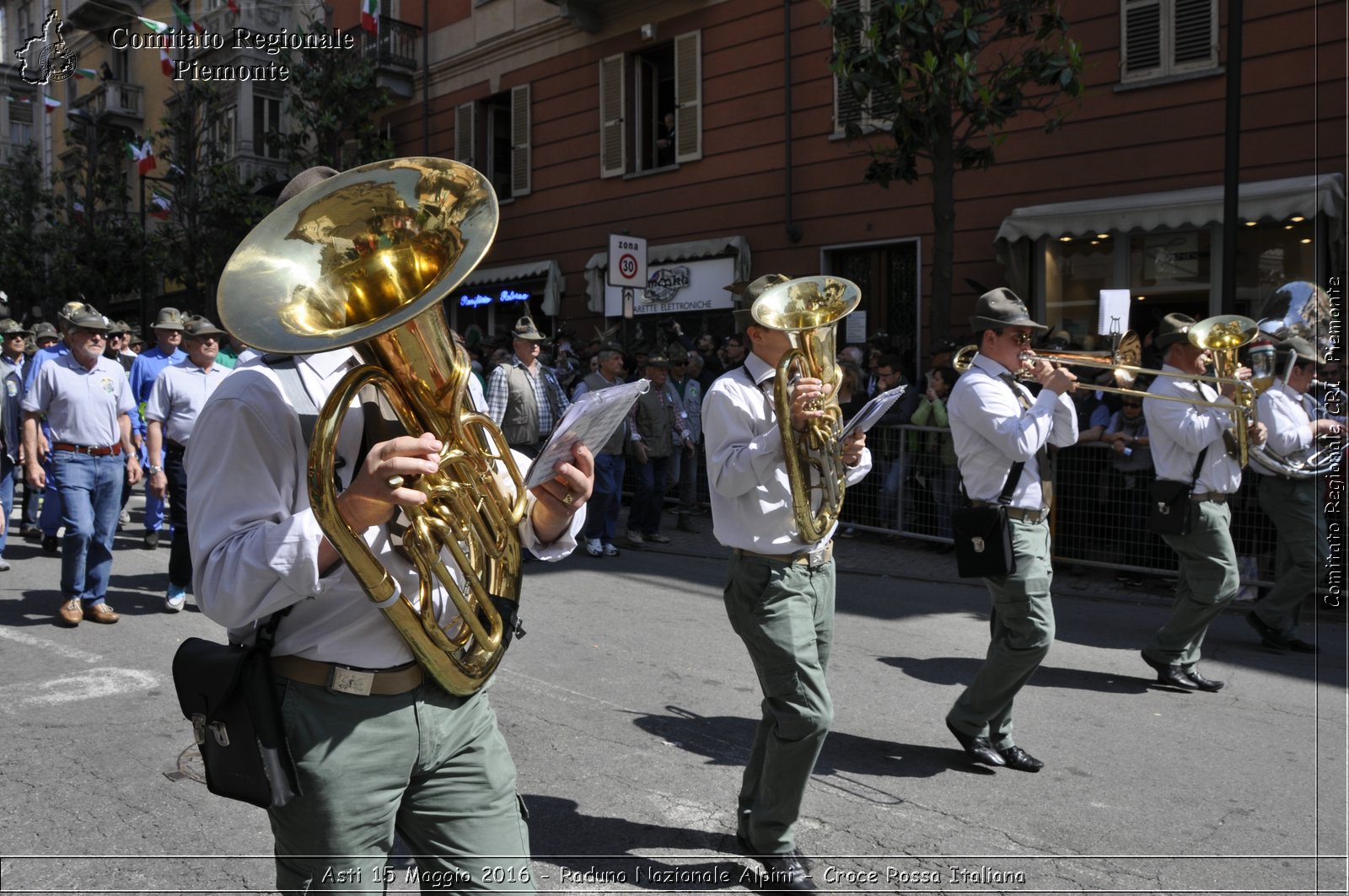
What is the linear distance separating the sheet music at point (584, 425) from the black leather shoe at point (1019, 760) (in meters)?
3.09

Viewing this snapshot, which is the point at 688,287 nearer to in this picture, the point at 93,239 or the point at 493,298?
the point at 493,298

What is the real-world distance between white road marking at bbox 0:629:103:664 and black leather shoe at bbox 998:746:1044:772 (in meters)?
4.91

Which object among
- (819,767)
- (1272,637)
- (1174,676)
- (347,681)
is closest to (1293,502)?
(1272,637)

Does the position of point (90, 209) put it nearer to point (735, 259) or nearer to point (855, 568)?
point (735, 259)

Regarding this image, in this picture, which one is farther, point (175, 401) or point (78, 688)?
point (175, 401)

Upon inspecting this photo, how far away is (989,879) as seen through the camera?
3.55 meters

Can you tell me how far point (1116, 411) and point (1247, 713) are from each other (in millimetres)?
4044

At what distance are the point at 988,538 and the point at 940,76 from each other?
673cm

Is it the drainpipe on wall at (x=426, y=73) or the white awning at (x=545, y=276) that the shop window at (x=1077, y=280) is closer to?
the white awning at (x=545, y=276)

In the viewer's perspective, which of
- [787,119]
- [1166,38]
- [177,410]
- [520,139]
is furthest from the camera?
[520,139]

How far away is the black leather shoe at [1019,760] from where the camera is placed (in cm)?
459

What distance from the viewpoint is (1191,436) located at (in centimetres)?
583

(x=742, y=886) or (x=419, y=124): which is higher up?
(x=419, y=124)

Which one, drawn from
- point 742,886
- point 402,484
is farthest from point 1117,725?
point 402,484
